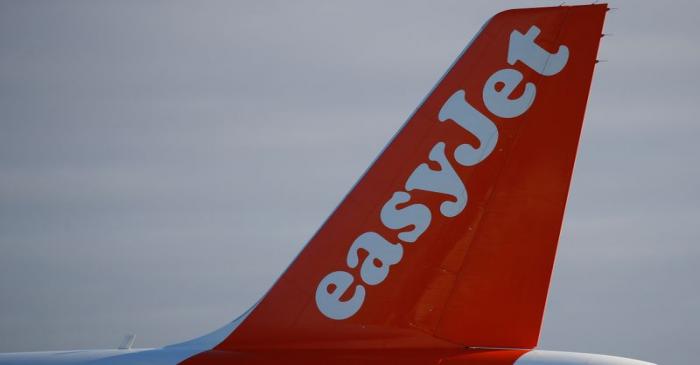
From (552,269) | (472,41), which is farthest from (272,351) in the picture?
(472,41)

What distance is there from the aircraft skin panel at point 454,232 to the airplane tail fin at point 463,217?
0.06 ft

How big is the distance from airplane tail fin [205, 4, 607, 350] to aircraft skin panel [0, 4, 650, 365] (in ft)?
0.06

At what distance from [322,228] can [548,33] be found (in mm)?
4655

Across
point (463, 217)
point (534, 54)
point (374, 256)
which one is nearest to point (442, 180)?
point (463, 217)

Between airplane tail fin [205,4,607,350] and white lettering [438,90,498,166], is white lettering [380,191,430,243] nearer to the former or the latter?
airplane tail fin [205,4,607,350]

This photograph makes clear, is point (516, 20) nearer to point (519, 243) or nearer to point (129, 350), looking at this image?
point (519, 243)

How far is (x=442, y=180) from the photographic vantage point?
588 inches

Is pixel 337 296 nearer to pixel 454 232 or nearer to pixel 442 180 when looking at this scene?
pixel 454 232

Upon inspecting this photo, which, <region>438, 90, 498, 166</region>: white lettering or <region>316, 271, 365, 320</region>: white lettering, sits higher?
<region>438, 90, 498, 166</region>: white lettering

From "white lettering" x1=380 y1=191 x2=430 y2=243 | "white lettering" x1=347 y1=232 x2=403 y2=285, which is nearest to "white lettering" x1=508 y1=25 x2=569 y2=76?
"white lettering" x1=380 y1=191 x2=430 y2=243

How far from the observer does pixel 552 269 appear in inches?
557

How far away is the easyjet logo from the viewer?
1470 centimetres

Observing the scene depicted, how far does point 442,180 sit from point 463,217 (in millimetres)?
715

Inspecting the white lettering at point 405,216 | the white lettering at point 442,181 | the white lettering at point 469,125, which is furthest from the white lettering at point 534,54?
the white lettering at point 405,216
